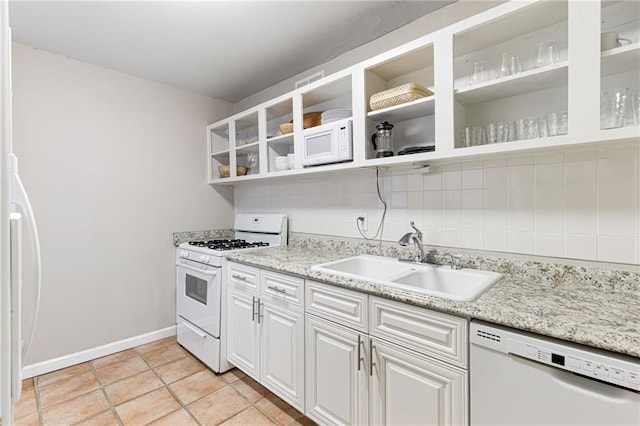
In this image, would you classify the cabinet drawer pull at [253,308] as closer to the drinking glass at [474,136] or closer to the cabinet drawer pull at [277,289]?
the cabinet drawer pull at [277,289]

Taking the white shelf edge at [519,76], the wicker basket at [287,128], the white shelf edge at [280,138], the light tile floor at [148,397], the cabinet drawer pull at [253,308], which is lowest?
the light tile floor at [148,397]

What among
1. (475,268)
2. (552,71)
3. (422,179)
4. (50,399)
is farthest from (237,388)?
(552,71)

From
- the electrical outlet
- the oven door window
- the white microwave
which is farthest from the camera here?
the oven door window

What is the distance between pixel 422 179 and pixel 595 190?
2.68 ft

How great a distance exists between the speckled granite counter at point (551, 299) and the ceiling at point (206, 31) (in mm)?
1505

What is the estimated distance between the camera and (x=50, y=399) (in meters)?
2.01

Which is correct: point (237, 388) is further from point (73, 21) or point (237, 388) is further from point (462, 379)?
point (73, 21)

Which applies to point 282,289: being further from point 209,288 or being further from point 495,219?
point 495,219

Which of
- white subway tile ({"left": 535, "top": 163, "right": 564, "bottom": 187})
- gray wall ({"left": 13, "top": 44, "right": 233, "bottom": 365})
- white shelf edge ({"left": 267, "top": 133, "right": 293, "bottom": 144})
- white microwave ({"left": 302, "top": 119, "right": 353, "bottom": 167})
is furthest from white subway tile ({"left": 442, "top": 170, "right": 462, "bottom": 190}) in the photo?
gray wall ({"left": 13, "top": 44, "right": 233, "bottom": 365})

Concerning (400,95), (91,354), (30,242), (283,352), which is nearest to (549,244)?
(400,95)

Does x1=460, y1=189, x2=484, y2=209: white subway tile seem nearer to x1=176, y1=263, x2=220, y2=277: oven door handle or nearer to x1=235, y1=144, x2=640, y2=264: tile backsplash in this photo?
x1=235, y1=144, x2=640, y2=264: tile backsplash

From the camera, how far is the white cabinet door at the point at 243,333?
204 cm

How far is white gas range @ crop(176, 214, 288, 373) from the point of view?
90.3 inches

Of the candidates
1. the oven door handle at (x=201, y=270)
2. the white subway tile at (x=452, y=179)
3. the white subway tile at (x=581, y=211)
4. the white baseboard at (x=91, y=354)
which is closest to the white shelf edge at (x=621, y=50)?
the white subway tile at (x=581, y=211)
